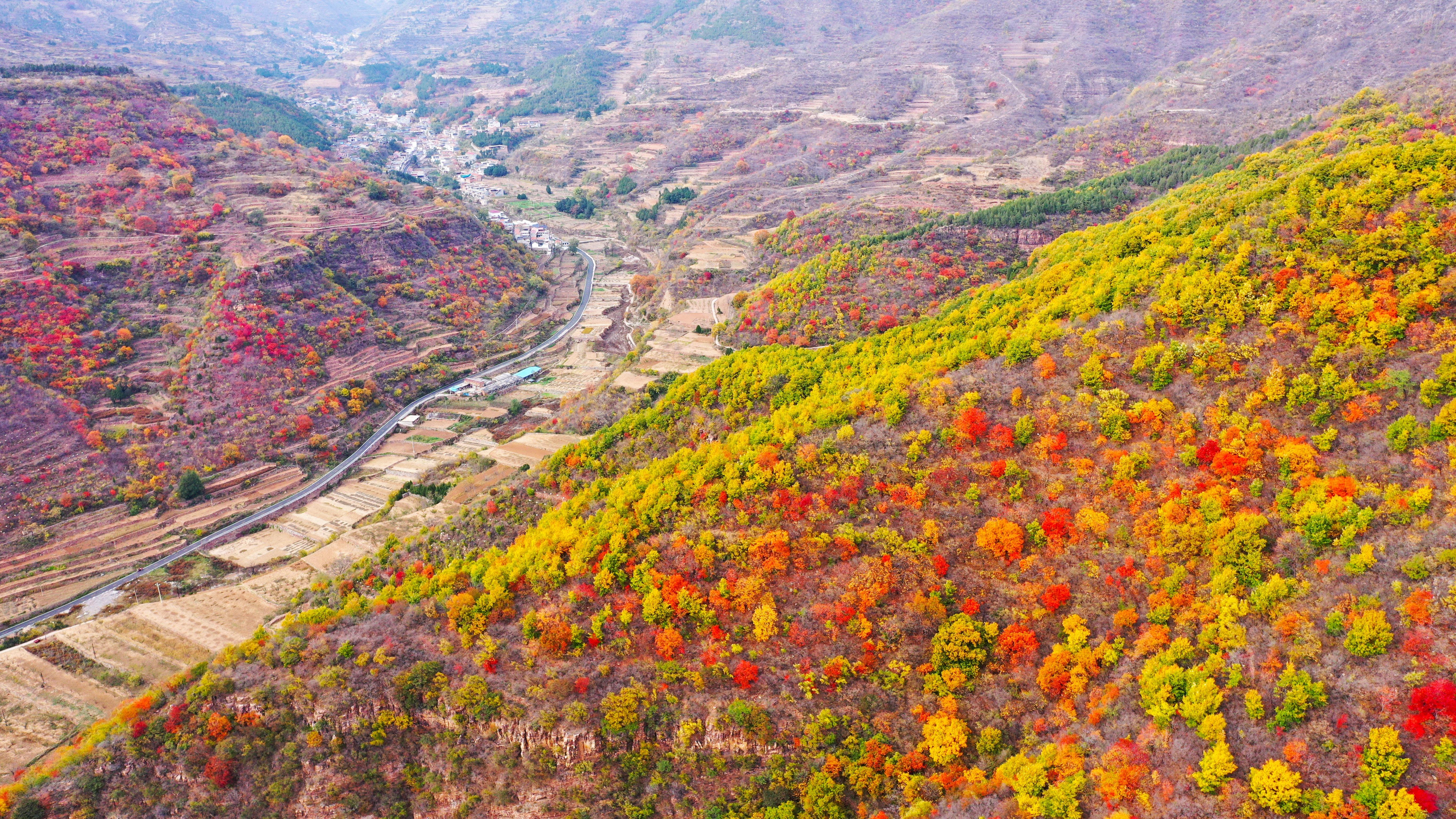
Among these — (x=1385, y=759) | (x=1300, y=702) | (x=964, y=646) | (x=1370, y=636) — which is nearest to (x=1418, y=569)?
(x=1370, y=636)

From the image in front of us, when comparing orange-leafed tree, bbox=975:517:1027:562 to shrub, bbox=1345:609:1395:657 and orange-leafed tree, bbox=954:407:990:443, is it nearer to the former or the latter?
orange-leafed tree, bbox=954:407:990:443

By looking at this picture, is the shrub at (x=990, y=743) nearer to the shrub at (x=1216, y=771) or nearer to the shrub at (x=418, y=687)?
the shrub at (x=1216, y=771)

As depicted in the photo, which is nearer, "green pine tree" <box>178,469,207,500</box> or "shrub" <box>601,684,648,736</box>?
"shrub" <box>601,684,648,736</box>

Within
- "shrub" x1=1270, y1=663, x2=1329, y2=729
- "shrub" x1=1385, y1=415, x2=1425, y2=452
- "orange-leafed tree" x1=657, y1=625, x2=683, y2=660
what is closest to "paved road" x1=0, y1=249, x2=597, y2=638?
"orange-leafed tree" x1=657, y1=625, x2=683, y2=660

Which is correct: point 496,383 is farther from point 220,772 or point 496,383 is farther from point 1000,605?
point 1000,605

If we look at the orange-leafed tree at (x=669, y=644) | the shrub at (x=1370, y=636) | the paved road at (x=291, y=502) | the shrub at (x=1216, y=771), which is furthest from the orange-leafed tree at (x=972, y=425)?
the paved road at (x=291, y=502)

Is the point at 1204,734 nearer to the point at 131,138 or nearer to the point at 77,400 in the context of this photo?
the point at 77,400

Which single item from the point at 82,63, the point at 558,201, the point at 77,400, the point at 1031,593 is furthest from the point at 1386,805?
the point at 82,63
